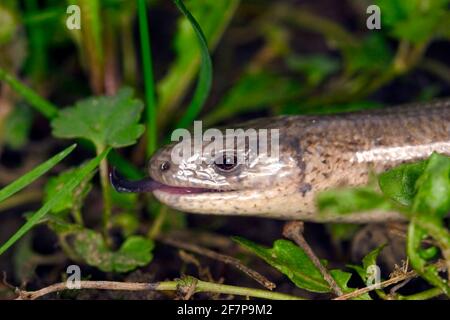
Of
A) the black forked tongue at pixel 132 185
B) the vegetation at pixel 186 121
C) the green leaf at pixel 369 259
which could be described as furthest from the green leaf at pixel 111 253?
the green leaf at pixel 369 259

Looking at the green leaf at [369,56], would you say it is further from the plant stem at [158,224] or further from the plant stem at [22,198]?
the plant stem at [22,198]

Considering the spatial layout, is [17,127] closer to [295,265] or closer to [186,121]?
[186,121]

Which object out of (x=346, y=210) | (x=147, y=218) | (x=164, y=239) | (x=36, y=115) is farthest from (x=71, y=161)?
(x=346, y=210)

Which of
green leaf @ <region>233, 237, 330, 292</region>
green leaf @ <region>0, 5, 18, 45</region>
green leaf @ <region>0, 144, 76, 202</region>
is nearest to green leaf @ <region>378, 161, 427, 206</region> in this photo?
green leaf @ <region>233, 237, 330, 292</region>

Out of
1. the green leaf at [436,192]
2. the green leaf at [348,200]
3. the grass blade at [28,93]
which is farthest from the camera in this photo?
the grass blade at [28,93]

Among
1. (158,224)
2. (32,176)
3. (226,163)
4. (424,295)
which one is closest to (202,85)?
(226,163)

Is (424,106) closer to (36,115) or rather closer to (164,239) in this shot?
(164,239)

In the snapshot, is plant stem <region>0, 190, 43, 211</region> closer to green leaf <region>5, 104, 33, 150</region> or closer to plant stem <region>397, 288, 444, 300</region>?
green leaf <region>5, 104, 33, 150</region>
